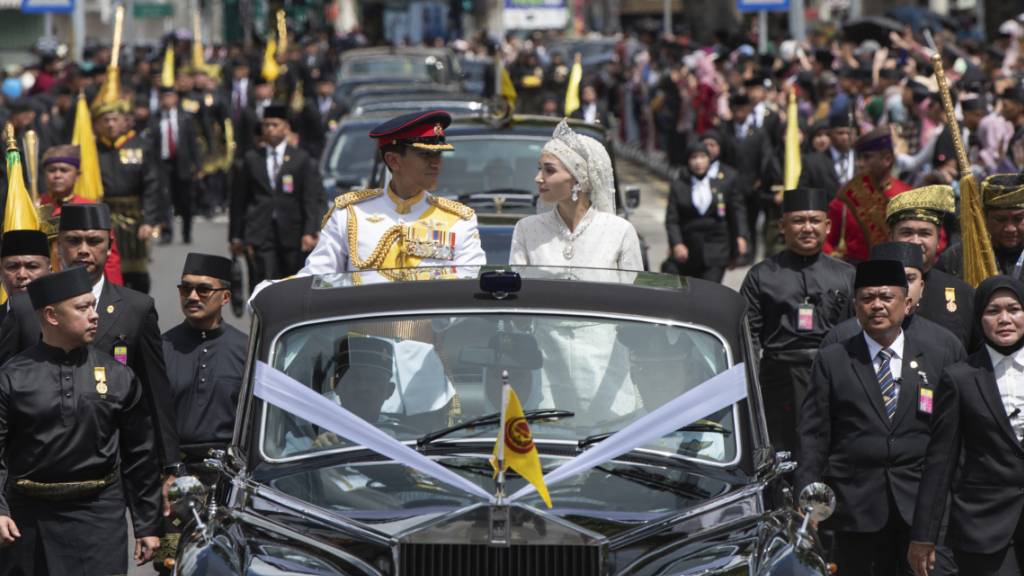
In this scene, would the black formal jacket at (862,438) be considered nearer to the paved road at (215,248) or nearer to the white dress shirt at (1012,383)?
the white dress shirt at (1012,383)

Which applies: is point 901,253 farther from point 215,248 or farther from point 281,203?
point 215,248

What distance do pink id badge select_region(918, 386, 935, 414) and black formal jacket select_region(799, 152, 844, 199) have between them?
800 centimetres

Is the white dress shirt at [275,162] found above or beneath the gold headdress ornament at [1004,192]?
beneath

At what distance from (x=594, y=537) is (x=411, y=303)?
3.82ft

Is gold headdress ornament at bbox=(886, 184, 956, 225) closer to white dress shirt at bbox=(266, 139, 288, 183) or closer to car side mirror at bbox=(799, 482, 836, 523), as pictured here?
car side mirror at bbox=(799, 482, 836, 523)

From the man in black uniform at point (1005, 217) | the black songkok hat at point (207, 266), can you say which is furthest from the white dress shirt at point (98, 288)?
the man in black uniform at point (1005, 217)

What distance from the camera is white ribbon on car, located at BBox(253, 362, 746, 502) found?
616 cm

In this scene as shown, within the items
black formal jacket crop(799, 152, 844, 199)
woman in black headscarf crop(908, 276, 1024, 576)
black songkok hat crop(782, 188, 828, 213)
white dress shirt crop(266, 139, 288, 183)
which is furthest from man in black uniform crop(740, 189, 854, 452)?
white dress shirt crop(266, 139, 288, 183)

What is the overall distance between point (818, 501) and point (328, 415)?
1566mm

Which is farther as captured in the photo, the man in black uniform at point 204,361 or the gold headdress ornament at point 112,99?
the gold headdress ornament at point 112,99

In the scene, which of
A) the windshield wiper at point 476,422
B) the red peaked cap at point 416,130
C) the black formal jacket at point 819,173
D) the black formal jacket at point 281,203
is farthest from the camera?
the black formal jacket at point 281,203

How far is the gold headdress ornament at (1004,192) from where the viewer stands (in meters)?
9.40

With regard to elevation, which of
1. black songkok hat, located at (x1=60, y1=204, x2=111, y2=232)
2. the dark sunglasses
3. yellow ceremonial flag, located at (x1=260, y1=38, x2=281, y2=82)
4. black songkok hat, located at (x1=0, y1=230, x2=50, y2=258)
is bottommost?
yellow ceremonial flag, located at (x1=260, y1=38, x2=281, y2=82)

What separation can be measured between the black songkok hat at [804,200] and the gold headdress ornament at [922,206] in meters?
0.59
